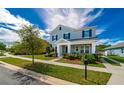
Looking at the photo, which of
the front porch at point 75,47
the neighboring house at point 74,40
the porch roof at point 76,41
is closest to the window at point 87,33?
the neighboring house at point 74,40

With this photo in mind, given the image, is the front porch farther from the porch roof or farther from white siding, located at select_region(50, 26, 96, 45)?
white siding, located at select_region(50, 26, 96, 45)

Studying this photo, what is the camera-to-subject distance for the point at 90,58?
12094mm

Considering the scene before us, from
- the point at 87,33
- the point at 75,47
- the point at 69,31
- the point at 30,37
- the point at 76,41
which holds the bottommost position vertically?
the point at 75,47

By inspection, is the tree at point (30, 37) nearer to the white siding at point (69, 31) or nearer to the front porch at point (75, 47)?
the front porch at point (75, 47)

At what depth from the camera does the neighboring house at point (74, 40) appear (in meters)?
16.9

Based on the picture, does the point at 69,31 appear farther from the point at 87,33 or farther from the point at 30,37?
the point at 30,37

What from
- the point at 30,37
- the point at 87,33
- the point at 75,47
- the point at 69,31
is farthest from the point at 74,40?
the point at 30,37

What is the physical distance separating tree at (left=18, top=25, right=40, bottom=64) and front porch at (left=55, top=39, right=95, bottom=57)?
7.90 m

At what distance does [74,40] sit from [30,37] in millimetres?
9179

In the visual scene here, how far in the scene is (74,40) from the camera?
1814cm
